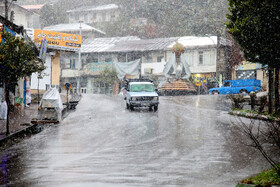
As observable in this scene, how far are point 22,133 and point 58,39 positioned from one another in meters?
24.8

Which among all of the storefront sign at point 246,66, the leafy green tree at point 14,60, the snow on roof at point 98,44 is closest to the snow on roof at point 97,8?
the snow on roof at point 98,44

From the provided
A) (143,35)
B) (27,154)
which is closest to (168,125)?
(27,154)

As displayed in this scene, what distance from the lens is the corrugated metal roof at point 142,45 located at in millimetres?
56125

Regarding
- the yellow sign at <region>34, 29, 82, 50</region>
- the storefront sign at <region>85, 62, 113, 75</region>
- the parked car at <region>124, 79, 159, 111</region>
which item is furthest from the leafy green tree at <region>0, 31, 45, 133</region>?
the storefront sign at <region>85, 62, 113, 75</region>

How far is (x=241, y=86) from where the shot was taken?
144 feet

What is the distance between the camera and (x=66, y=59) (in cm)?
6325

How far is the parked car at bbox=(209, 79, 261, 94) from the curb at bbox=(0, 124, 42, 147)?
3047 cm

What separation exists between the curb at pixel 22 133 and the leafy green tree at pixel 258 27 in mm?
10341

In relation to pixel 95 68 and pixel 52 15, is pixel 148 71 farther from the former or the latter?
pixel 52 15

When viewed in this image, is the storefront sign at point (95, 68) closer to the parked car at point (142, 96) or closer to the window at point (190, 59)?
the window at point (190, 59)

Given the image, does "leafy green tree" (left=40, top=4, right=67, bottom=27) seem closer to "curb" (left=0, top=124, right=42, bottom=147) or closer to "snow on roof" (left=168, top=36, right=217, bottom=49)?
"snow on roof" (left=168, top=36, right=217, bottom=49)

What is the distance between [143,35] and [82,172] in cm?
6185

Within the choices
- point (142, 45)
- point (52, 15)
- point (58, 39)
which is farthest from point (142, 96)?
point (52, 15)

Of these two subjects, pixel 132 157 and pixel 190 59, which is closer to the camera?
pixel 132 157
